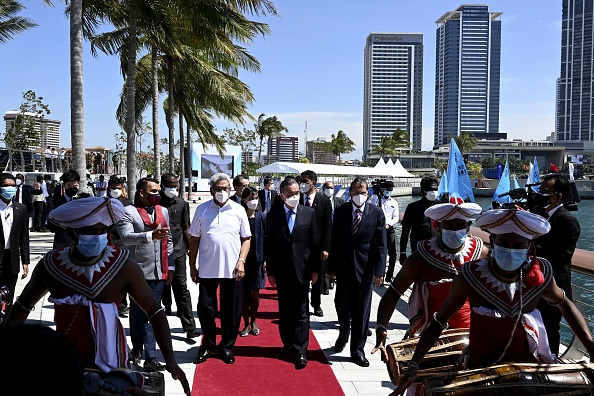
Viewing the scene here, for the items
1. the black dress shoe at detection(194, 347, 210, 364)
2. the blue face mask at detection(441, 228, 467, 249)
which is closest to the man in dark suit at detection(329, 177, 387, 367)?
A: the black dress shoe at detection(194, 347, 210, 364)

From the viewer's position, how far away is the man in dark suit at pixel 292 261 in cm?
632

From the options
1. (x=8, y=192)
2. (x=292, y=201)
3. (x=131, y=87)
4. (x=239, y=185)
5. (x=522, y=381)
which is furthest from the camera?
(x=131, y=87)

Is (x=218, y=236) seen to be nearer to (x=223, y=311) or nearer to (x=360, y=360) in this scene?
(x=223, y=311)

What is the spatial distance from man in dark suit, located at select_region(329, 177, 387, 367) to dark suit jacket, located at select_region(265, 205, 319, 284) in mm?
262

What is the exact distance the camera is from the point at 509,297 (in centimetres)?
311

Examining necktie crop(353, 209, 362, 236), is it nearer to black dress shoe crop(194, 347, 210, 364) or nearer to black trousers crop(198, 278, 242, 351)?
black trousers crop(198, 278, 242, 351)

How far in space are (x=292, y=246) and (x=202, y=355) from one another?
151 centimetres

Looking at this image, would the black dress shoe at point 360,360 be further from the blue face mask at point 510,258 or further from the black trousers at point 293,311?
the blue face mask at point 510,258

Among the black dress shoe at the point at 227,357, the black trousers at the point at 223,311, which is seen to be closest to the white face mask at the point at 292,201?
the black trousers at the point at 223,311

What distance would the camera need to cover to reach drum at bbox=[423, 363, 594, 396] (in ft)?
9.00

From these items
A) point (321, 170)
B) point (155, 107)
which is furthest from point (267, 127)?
point (155, 107)

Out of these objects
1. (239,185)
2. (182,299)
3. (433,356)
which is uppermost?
(239,185)

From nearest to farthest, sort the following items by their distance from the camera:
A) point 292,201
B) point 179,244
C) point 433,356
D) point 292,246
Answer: point 433,356
point 292,246
point 292,201
point 179,244

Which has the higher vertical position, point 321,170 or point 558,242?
point 321,170
